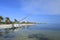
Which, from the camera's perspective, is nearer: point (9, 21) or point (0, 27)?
point (0, 27)

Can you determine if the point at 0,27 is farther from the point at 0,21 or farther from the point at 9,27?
the point at 0,21

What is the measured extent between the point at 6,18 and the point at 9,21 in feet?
8.01

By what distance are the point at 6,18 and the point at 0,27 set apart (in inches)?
653

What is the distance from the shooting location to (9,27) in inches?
1668

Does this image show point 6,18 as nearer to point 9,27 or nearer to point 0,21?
point 0,21

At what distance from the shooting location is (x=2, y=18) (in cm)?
5803

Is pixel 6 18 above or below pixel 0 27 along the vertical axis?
above

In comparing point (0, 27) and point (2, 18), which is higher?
point (2, 18)

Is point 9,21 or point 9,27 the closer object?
point 9,27

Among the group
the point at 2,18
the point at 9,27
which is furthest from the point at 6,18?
the point at 9,27

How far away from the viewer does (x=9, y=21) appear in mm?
58812

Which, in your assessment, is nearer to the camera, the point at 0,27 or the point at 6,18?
the point at 0,27

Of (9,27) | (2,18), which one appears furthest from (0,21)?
(9,27)

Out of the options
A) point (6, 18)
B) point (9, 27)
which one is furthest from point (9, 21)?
point (9, 27)
